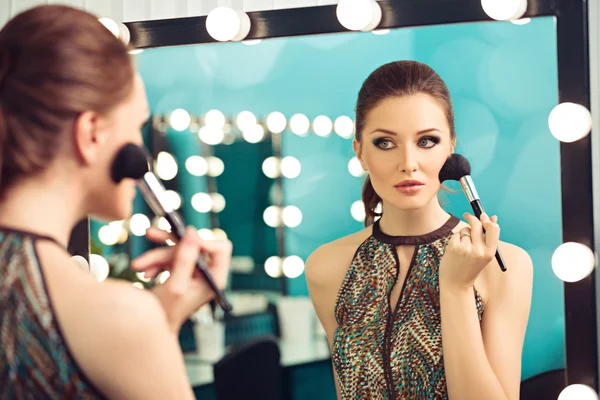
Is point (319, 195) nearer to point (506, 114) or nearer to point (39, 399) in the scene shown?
point (506, 114)

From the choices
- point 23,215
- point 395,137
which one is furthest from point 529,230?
point 23,215

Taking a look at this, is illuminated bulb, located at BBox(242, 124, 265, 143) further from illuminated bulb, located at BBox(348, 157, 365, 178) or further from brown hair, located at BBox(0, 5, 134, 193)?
brown hair, located at BBox(0, 5, 134, 193)

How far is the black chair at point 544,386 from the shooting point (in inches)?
28.4

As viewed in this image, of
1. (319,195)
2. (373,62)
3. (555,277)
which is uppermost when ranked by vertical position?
(373,62)

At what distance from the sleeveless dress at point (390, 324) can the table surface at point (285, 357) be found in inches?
1.5

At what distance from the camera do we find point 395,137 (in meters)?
0.70

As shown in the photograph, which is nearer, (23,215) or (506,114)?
(23,215)

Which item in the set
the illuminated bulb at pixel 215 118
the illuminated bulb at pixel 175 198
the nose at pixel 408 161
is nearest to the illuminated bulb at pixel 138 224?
the illuminated bulb at pixel 175 198

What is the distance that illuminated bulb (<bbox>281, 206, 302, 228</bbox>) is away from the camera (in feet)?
2.64

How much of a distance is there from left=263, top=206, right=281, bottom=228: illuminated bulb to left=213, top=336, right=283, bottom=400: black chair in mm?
145

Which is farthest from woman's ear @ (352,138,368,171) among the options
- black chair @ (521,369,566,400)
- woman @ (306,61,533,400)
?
black chair @ (521,369,566,400)

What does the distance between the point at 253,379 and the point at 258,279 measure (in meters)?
0.13

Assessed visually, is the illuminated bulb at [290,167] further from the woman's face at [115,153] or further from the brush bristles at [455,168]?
the woman's face at [115,153]

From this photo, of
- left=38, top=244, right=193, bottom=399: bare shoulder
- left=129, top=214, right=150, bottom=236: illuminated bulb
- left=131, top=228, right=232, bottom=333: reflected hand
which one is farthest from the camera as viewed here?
left=129, top=214, right=150, bottom=236: illuminated bulb
